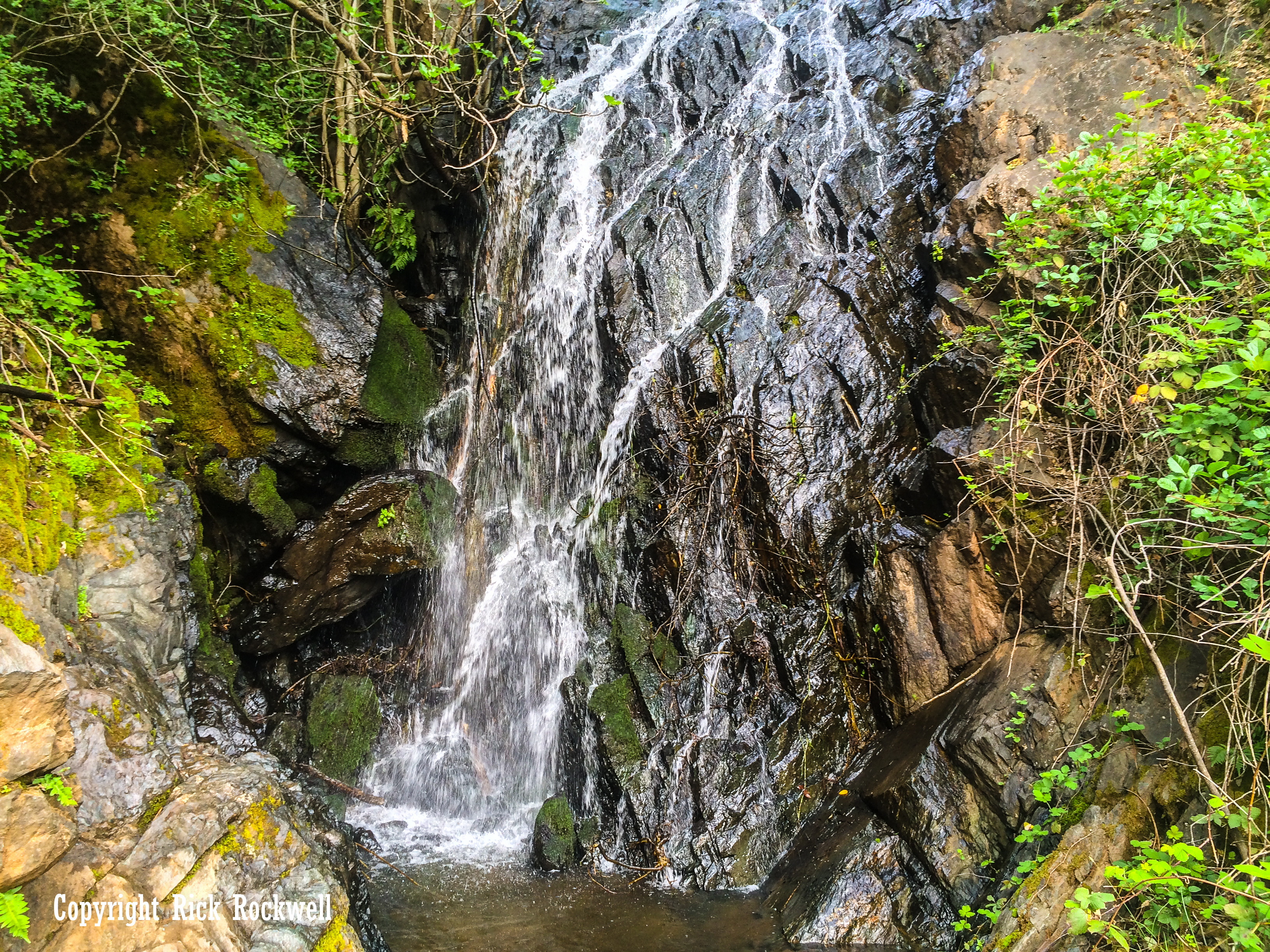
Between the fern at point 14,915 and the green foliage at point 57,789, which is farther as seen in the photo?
the green foliage at point 57,789

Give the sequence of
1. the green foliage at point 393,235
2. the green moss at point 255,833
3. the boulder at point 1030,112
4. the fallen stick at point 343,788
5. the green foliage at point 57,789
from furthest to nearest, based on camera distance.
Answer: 1. the green foliage at point 393,235
2. the fallen stick at point 343,788
3. the boulder at point 1030,112
4. the green moss at point 255,833
5. the green foliage at point 57,789

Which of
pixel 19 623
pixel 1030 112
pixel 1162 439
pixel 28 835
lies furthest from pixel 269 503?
pixel 1030 112

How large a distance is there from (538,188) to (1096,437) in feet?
23.7

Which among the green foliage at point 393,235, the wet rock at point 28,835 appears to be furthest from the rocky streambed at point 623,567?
the green foliage at point 393,235

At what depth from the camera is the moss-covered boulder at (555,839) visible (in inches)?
206

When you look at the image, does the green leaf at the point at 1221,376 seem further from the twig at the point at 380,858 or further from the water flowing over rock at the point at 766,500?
the twig at the point at 380,858

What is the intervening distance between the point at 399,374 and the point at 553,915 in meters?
5.54

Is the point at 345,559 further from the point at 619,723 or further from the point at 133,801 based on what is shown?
the point at 133,801

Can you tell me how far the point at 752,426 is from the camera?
20.1 feet

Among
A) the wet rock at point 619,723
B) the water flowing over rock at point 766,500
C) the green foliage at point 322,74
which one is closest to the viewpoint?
the water flowing over rock at point 766,500

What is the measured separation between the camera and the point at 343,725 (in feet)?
20.9

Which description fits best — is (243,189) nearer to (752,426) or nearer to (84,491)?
(84,491)

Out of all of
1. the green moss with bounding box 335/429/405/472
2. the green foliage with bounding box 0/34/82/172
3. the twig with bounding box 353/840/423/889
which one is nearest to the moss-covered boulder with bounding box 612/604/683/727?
the twig with bounding box 353/840/423/889

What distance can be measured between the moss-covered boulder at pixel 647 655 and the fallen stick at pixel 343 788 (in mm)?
2744
